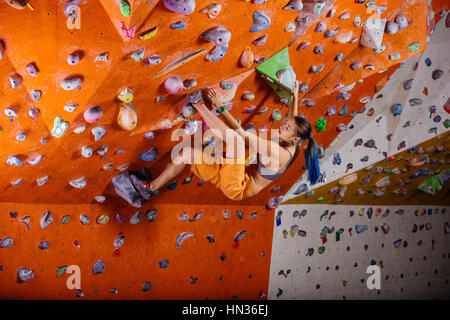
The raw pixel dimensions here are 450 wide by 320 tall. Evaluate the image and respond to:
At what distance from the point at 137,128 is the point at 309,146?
73 centimetres

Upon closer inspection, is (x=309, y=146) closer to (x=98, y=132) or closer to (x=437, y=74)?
(x=98, y=132)

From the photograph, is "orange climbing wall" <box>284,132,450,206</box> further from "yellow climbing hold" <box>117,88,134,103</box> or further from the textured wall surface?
"yellow climbing hold" <box>117,88,134,103</box>

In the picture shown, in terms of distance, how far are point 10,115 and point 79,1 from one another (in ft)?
1.54

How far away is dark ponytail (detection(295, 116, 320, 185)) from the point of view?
1.73 m

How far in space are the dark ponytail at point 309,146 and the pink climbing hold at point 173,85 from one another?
0.50 m

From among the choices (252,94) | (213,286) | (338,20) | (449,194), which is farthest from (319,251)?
(338,20)

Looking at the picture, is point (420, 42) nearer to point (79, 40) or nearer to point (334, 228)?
point (334, 228)

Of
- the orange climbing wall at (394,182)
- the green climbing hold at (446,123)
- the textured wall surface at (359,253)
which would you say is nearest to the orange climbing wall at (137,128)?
the textured wall surface at (359,253)

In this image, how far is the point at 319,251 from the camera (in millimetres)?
2885

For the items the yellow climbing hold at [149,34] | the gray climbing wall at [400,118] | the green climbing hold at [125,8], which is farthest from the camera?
the gray climbing wall at [400,118]

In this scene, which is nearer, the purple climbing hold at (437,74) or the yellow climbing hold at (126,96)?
the yellow climbing hold at (126,96)

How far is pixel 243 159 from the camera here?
5.90 ft

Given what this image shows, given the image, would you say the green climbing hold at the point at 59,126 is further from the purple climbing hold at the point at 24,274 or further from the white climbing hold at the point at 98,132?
the purple climbing hold at the point at 24,274

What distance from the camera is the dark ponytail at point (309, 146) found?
5.67 feet
